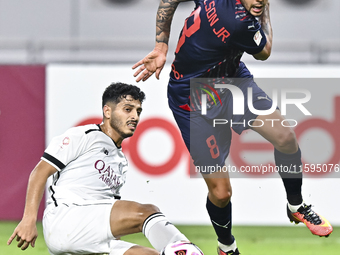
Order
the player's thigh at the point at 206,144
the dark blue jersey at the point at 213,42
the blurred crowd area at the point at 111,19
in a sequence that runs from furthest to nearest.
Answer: the blurred crowd area at the point at 111,19, the player's thigh at the point at 206,144, the dark blue jersey at the point at 213,42

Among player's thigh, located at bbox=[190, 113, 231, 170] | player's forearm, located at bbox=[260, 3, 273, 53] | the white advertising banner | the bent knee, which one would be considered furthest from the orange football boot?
the white advertising banner

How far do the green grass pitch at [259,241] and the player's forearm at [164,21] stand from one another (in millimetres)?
2243

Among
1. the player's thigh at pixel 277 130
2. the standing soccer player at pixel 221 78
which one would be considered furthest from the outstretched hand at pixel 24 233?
the player's thigh at pixel 277 130

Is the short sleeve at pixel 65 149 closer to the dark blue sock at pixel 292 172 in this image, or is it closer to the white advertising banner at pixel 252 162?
the dark blue sock at pixel 292 172

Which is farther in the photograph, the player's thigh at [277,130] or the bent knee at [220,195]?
the bent knee at [220,195]

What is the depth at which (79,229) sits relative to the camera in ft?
11.0

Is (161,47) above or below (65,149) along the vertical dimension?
above

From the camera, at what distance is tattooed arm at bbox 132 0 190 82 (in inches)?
142

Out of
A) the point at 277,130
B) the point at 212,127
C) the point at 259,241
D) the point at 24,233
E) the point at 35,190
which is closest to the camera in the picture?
the point at 24,233

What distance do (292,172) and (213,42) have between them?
104cm

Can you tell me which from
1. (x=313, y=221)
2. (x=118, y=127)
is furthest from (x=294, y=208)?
(x=118, y=127)

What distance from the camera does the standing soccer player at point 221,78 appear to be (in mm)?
3469

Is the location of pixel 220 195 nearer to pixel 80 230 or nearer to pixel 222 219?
pixel 222 219

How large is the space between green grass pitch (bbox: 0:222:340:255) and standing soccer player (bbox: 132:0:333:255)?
4.26ft
